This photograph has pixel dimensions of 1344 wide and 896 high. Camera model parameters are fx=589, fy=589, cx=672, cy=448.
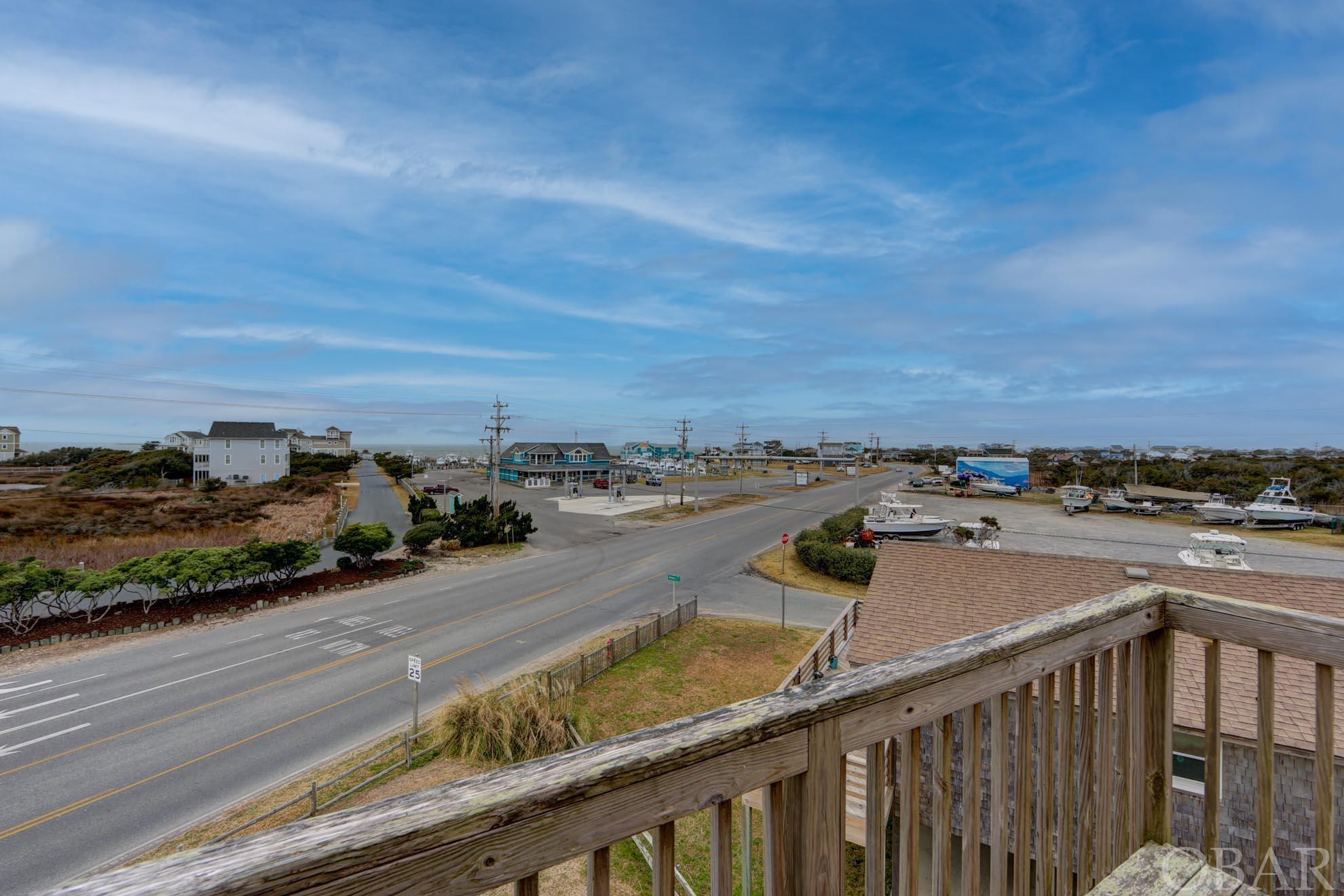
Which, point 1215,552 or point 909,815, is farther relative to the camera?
point 1215,552

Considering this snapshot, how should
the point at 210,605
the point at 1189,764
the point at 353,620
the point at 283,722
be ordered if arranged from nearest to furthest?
the point at 1189,764, the point at 283,722, the point at 353,620, the point at 210,605

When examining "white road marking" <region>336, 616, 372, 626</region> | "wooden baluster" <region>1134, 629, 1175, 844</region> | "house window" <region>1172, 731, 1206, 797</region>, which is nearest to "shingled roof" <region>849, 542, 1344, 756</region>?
"house window" <region>1172, 731, 1206, 797</region>

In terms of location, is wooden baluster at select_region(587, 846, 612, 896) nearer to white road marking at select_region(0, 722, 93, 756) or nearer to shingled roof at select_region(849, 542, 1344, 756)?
shingled roof at select_region(849, 542, 1344, 756)

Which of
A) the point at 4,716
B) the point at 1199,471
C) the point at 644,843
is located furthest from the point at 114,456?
the point at 1199,471

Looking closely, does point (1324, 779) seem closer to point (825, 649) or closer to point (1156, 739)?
point (1156, 739)

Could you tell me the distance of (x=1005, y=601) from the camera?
10.4 metres

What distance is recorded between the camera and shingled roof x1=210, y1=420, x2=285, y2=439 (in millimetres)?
60938

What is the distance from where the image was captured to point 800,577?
25078mm

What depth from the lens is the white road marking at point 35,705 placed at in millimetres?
12188

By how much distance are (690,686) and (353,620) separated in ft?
36.7

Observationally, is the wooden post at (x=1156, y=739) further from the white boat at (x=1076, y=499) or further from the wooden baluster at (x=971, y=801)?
the white boat at (x=1076, y=499)

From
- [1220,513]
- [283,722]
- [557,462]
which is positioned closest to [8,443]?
[557,462]

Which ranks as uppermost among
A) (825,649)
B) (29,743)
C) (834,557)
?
(834,557)

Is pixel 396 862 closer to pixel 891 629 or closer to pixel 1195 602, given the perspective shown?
pixel 1195 602
